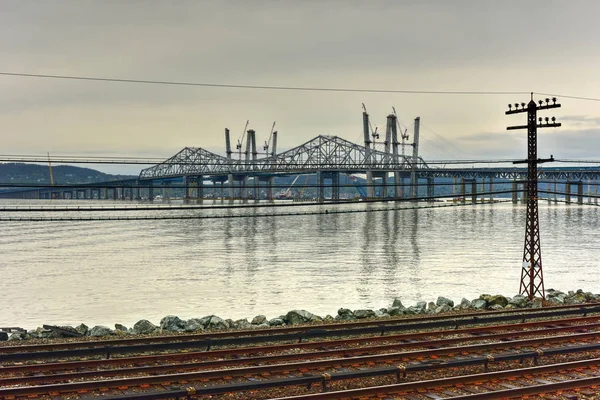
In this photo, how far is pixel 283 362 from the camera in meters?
14.4

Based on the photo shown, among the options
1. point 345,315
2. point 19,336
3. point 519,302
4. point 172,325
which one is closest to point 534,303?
point 519,302

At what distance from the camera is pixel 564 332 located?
58.9 feet

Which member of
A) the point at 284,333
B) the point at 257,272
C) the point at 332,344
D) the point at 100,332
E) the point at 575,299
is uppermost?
the point at 332,344

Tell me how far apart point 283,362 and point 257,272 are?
29269mm

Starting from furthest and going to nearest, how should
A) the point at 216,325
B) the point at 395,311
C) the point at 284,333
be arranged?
the point at 395,311
the point at 216,325
the point at 284,333

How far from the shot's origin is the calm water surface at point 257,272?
30891 millimetres

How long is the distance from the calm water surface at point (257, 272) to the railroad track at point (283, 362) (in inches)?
459

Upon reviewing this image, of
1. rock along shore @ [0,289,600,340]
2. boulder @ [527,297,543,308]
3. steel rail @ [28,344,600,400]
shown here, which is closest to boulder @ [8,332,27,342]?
rock along shore @ [0,289,600,340]

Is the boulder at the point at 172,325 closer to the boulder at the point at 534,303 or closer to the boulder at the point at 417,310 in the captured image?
the boulder at the point at 417,310

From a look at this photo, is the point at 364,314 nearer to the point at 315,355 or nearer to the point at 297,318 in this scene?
the point at 297,318

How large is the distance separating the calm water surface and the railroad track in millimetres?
11665

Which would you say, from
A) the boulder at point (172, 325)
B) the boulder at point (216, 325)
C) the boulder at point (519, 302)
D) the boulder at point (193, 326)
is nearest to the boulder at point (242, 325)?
the boulder at point (216, 325)

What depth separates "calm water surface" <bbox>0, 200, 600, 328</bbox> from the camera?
30891mm

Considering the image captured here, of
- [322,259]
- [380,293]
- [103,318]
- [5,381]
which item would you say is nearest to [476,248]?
[322,259]
